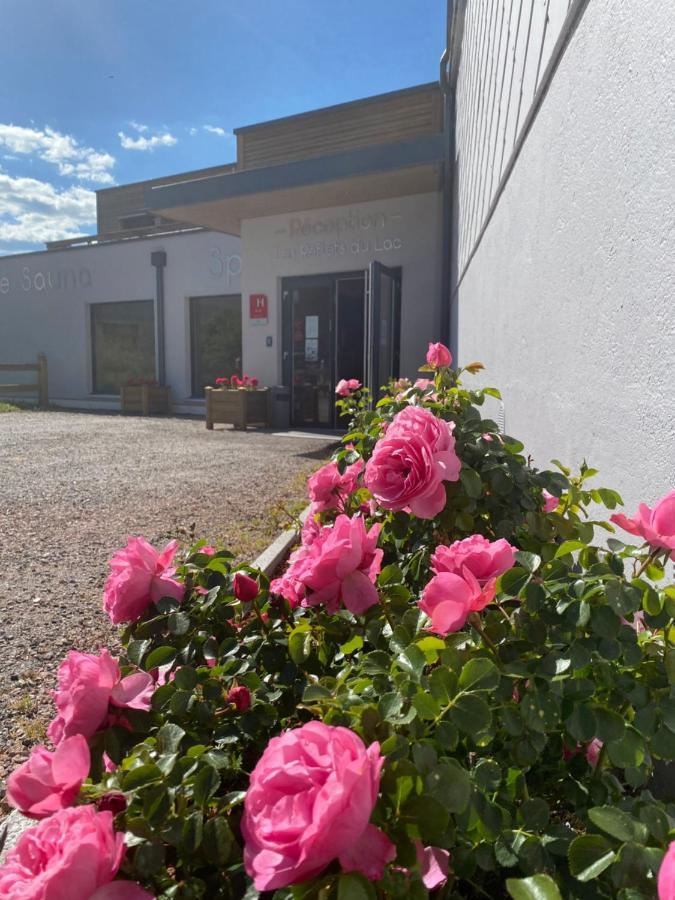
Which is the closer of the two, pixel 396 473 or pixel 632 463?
pixel 396 473

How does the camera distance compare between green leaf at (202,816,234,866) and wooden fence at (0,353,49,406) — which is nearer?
green leaf at (202,816,234,866)

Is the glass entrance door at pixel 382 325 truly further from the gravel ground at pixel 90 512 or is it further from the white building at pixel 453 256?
the gravel ground at pixel 90 512

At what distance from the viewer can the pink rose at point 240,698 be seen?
3.30 ft

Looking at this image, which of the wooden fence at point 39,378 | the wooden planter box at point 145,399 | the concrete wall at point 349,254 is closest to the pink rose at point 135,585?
the concrete wall at point 349,254

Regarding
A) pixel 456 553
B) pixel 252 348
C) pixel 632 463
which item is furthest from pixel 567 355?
pixel 252 348

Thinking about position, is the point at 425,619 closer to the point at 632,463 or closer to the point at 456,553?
the point at 456,553

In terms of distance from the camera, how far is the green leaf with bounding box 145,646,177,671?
103 centimetres

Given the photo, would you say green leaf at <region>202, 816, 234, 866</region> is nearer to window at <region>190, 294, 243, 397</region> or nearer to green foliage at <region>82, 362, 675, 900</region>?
green foliage at <region>82, 362, 675, 900</region>

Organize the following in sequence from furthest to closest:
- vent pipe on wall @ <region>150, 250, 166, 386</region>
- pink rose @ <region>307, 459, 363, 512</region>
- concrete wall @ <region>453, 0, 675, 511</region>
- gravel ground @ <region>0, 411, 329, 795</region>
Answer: vent pipe on wall @ <region>150, 250, 166, 386</region>, gravel ground @ <region>0, 411, 329, 795</region>, pink rose @ <region>307, 459, 363, 512</region>, concrete wall @ <region>453, 0, 675, 511</region>

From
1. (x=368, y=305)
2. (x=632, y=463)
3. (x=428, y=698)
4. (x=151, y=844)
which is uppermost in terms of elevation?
(x=368, y=305)

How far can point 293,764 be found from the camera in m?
0.57

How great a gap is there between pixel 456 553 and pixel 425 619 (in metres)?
0.11

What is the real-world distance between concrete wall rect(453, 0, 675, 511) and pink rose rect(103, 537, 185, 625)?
929 mm

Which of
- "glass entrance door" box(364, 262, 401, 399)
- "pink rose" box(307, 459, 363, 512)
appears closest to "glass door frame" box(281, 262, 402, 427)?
"glass entrance door" box(364, 262, 401, 399)
